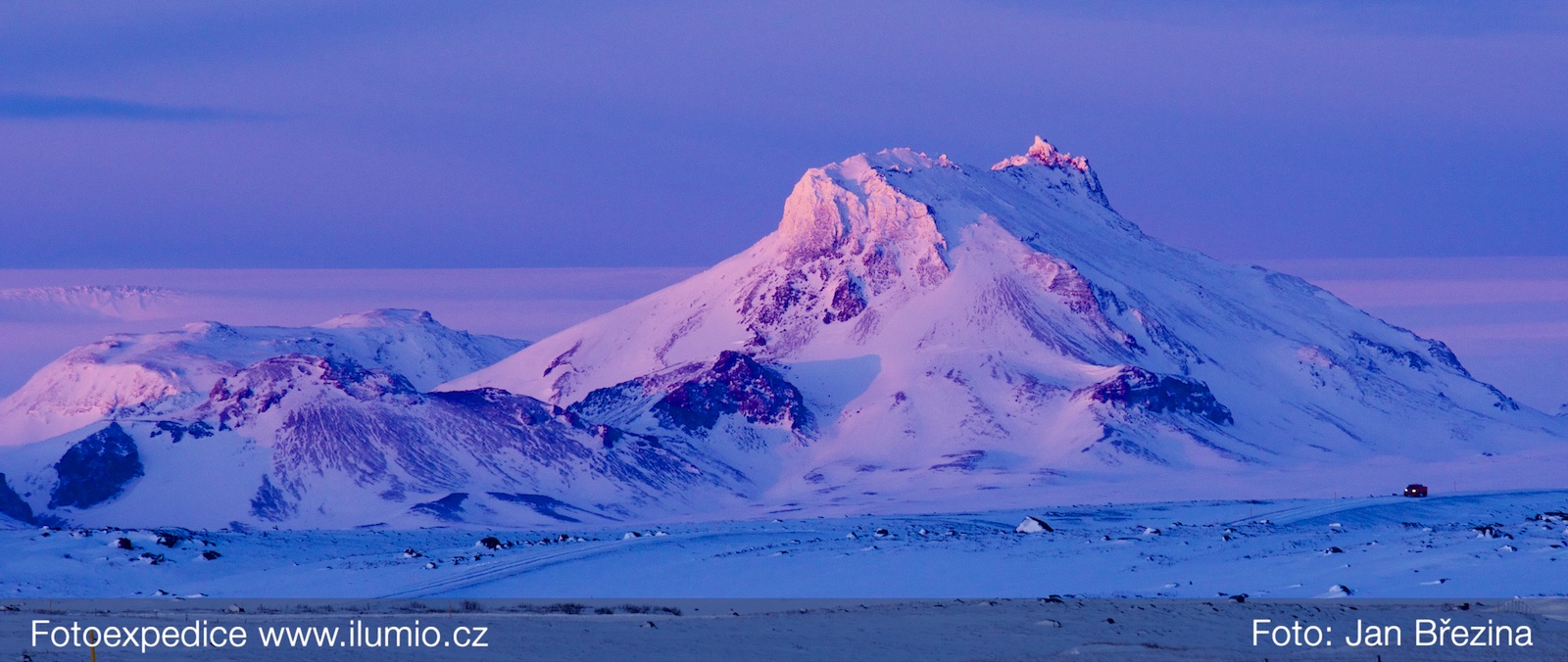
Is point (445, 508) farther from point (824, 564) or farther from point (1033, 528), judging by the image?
point (824, 564)

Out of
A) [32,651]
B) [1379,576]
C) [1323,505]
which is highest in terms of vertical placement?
[1323,505]

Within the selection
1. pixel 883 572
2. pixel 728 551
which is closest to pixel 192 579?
pixel 728 551

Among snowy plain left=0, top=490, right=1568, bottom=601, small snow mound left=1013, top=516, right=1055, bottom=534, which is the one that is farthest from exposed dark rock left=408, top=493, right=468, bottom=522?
small snow mound left=1013, top=516, right=1055, bottom=534

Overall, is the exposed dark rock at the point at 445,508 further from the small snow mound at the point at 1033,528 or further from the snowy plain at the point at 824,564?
the small snow mound at the point at 1033,528

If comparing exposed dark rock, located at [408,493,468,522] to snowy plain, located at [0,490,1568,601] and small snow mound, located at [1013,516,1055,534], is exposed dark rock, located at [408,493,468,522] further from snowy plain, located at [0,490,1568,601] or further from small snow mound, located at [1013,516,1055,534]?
small snow mound, located at [1013,516,1055,534]

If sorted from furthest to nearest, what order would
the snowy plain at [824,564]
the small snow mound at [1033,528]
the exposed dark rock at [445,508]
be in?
→ the exposed dark rock at [445,508] → the small snow mound at [1033,528] → the snowy plain at [824,564]

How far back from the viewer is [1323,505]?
5187 inches

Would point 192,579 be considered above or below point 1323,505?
below

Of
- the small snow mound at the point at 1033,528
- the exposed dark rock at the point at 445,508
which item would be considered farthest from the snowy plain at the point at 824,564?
the exposed dark rock at the point at 445,508

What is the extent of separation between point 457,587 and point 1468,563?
35843mm

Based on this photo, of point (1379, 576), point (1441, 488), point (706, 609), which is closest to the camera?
point (706, 609)

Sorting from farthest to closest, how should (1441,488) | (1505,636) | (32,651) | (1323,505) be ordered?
1. (1441,488)
2. (1323,505)
3. (1505,636)
4. (32,651)

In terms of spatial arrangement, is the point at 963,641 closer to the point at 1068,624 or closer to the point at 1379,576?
the point at 1068,624

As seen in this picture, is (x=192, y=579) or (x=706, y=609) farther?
(x=192, y=579)
